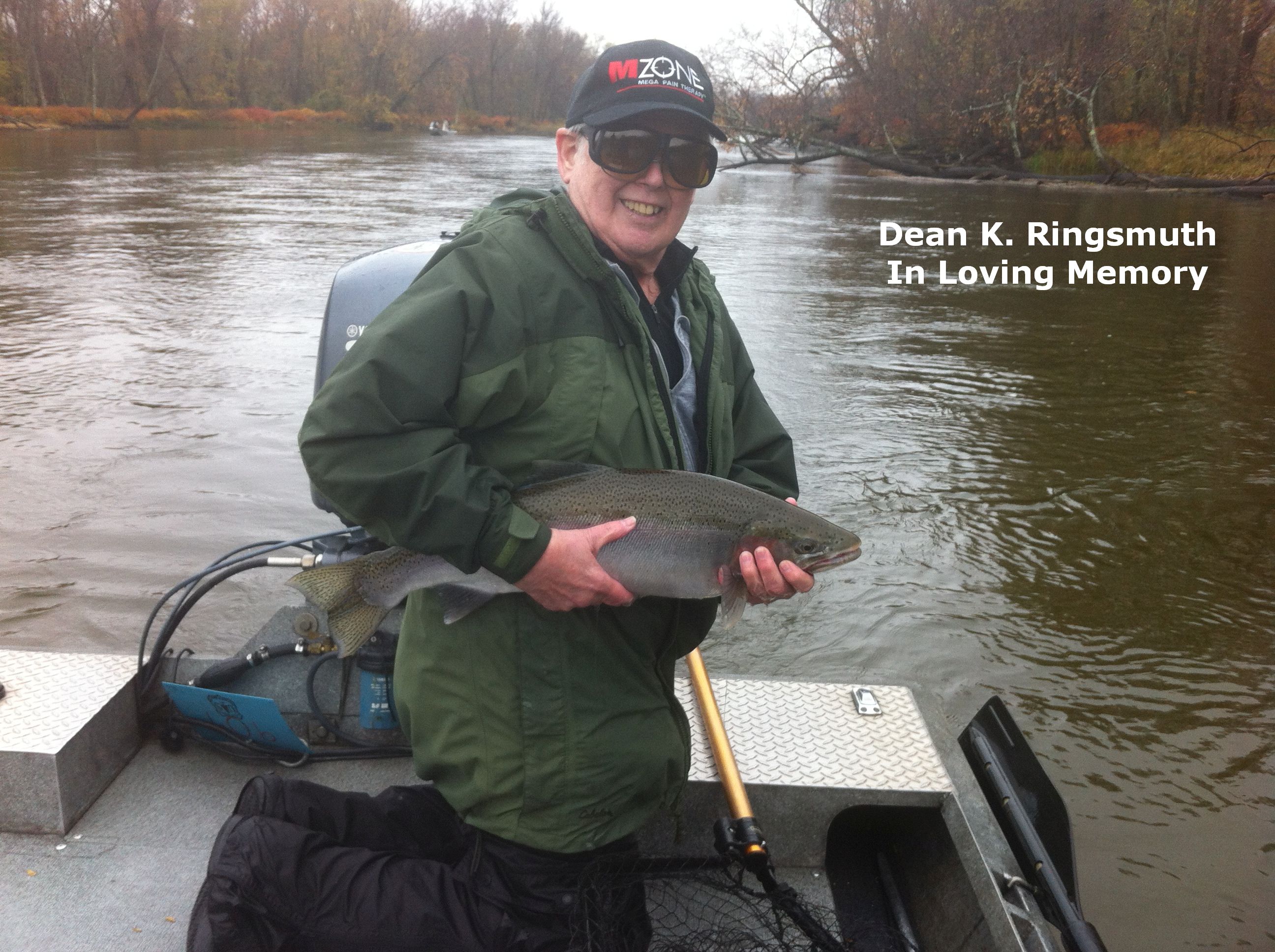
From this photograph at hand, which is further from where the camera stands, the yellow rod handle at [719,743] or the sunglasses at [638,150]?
the yellow rod handle at [719,743]

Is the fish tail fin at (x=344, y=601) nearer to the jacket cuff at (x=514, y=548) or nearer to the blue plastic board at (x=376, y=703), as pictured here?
the jacket cuff at (x=514, y=548)

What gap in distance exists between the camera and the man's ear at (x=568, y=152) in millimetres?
2426

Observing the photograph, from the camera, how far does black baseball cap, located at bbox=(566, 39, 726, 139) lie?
230 cm

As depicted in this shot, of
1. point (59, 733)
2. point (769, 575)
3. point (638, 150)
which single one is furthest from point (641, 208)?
point (59, 733)

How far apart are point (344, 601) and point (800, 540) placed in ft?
3.50

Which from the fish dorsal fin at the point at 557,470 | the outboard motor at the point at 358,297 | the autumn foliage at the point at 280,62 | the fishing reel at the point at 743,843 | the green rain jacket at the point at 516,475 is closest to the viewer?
the green rain jacket at the point at 516,475

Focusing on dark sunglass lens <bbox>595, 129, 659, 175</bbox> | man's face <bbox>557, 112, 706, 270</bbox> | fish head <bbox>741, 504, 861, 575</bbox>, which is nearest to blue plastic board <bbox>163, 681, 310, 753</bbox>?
fish head <bbox>741, 504, 861, 575</bbox>

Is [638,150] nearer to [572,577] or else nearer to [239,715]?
[572,577]

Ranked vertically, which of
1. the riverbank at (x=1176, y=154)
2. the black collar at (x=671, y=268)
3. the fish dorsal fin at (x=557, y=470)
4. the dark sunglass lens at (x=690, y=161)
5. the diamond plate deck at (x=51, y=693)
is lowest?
the diamond plate deck at (x=51, y=693)

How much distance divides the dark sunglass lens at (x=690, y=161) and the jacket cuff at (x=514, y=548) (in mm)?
855

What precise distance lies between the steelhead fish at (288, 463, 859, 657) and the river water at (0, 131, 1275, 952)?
7.99 ft

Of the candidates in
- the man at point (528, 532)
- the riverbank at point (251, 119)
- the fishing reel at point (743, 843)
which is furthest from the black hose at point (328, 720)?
the riverbank at point (251, 119)

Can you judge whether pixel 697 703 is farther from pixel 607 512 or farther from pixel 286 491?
pixel 286 491

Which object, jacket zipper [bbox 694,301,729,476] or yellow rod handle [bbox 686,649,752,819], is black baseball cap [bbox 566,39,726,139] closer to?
jacket zipper [bbox 694,301,729,476]
